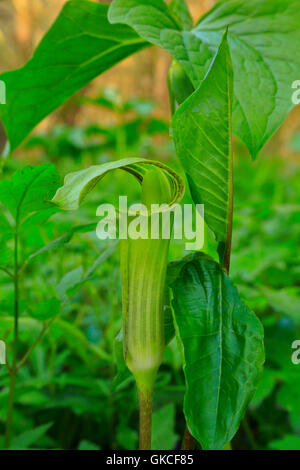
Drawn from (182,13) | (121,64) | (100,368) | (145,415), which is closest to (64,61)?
(182,13)

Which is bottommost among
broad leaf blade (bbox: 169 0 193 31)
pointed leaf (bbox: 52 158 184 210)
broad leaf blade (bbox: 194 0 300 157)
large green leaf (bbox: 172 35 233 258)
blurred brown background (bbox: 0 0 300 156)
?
pointed leaf (bbox: 52 158 184 210)

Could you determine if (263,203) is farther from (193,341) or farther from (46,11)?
(46,11)

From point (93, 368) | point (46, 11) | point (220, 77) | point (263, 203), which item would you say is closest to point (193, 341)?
point (220, 77)

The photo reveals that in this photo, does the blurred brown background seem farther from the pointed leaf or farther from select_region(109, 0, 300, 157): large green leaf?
the pointed leaf

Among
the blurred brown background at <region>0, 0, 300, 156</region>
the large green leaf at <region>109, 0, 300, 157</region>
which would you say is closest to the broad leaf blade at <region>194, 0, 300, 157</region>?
the large green leaf at <region>109, 0, 300, 157</region>

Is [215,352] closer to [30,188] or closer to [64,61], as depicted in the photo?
[30,188]

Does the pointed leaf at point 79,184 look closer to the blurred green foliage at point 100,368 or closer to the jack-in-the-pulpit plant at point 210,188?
the jack-in-the-pulpit plant at point 210,188
